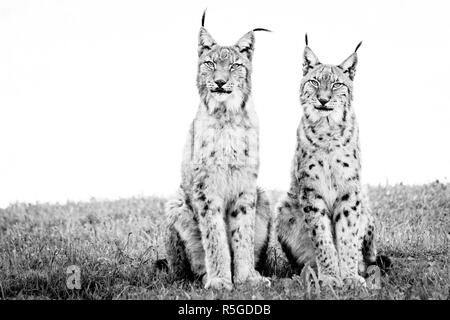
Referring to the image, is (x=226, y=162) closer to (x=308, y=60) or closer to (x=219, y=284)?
(x=219, y=284)

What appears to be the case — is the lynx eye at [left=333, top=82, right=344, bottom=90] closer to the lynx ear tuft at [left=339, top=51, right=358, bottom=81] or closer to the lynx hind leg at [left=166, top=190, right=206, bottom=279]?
the lynx ear tuft at [left=339, top=51, right=358, bottom=81]

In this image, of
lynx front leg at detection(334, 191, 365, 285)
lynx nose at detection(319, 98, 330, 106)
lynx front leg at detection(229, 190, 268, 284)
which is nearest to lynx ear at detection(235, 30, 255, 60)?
lynx nose at detection(319, 98, 330, 106)

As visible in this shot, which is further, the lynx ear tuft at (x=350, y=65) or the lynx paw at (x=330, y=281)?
the lynx ear tuft at (x=350, y=65)

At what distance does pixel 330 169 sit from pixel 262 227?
107 centimetres

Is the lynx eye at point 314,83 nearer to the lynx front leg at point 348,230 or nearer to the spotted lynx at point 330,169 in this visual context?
the spotted lynx at point 330,169

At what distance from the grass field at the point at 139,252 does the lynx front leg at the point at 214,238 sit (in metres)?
0.27

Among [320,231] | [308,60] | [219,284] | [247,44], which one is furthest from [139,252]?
[308,60]

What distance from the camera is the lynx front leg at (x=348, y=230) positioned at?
692cm

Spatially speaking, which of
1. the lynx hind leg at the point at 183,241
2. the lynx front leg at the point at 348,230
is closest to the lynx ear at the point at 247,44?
the lynx hind leg at the point at 183,241

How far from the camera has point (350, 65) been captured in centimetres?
714

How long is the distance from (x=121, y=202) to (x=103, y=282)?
5.96 m

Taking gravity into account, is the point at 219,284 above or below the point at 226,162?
below

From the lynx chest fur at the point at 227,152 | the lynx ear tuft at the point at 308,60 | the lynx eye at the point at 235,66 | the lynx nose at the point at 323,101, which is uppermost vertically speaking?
the lynx ear tuft at the point at 308,60
